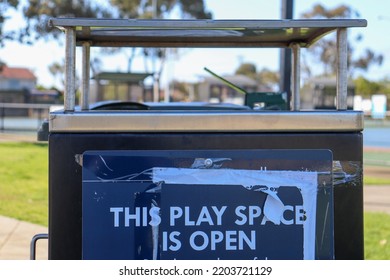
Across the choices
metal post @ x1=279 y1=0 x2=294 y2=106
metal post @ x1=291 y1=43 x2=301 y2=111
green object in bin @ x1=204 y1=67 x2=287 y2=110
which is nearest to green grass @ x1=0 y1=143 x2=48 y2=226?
metal post @ x1=279 y1=0 x2=294 y2=106

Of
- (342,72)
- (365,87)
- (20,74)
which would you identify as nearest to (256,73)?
(365,87)

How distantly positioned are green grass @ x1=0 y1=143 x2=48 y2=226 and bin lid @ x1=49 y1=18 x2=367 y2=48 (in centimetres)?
→ 534

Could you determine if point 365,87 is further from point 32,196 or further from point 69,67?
point 69,67

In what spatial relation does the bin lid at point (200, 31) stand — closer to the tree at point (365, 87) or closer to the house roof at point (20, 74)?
the tree at point (365, 87)

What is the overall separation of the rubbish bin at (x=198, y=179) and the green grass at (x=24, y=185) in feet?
20.4

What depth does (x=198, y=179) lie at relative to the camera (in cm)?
256

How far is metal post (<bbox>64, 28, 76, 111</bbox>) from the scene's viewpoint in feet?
8.43

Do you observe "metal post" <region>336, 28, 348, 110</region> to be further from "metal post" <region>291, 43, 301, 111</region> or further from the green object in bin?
the green object in bin

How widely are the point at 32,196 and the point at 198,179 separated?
29.3 ft

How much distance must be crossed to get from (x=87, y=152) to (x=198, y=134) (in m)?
0.41

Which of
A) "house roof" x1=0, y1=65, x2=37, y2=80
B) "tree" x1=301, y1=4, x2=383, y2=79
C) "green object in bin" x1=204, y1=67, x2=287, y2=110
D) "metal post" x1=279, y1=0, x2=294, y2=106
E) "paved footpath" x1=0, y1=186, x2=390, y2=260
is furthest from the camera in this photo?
"house roof" x1=0, y1=65, x2=37, y2=80

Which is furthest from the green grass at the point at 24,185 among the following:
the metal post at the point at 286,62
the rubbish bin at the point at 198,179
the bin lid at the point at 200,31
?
the rubbish bin at the point at 198,179

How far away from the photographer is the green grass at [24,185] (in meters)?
9.47
